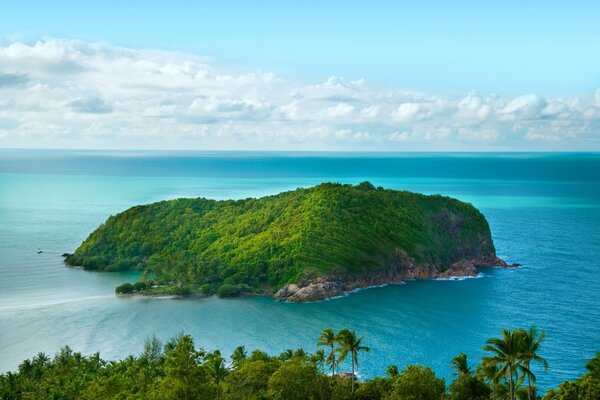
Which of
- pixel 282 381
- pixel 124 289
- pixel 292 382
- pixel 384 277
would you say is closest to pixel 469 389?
pixel 292 382

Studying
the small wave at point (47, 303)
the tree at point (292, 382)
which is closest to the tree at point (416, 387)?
the tree at point (292, 382)

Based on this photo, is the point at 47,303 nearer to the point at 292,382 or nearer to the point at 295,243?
the point at 295,243

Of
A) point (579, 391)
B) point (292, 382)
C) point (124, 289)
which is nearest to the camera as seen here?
point (579, 391)

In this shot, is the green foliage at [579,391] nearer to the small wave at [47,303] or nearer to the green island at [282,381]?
the green island at [282,381]

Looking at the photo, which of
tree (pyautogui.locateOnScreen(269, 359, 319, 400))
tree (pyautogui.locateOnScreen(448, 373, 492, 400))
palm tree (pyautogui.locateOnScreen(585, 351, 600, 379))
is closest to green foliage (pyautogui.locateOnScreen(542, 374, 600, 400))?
palm tree (pyautogui.locateOnScreen(585, 351, 600, 379))

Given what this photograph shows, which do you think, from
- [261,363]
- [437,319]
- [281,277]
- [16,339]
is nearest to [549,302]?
[437,319]

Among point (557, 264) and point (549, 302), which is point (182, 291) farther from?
point (557, 264)
